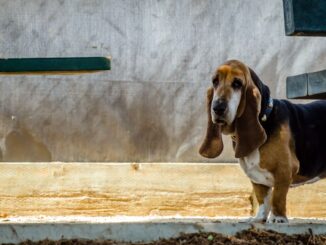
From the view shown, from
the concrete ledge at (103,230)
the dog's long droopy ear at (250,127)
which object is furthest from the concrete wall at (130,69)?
the concrete ledge at (103,230)

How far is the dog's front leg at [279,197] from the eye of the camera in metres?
5.38

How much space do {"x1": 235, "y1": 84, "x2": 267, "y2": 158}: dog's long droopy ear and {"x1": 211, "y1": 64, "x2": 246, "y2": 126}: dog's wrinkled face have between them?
0.06 metres

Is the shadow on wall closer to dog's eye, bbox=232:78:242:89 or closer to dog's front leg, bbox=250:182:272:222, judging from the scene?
dog's front leg, bbox=250:182:272:222

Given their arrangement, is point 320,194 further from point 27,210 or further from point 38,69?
point 38,69

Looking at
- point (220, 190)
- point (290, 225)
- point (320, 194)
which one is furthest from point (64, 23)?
point (290, 225)

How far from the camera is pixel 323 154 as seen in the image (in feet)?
19.2

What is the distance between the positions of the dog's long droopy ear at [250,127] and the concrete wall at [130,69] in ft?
7.17

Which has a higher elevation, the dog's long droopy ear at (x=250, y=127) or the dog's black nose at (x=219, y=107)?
the dog's black nose at (x=219, y=107)

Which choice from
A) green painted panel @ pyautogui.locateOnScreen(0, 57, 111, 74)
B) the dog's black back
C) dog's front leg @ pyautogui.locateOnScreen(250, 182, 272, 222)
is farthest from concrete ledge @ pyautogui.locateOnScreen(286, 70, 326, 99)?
green painted panel @ pyautogui.locateOnScreen(0, 57, 111, 74)

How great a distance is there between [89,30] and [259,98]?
7.93 feet

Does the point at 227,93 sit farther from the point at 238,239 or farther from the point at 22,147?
the point at 22,147

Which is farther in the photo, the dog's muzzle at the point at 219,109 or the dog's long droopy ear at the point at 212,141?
the dog's long droopy ear at the point at 212,141

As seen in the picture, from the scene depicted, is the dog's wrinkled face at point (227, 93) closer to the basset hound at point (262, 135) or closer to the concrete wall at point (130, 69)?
the basset hound at point (262, 135)

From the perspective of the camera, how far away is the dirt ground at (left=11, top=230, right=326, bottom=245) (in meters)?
4.42
